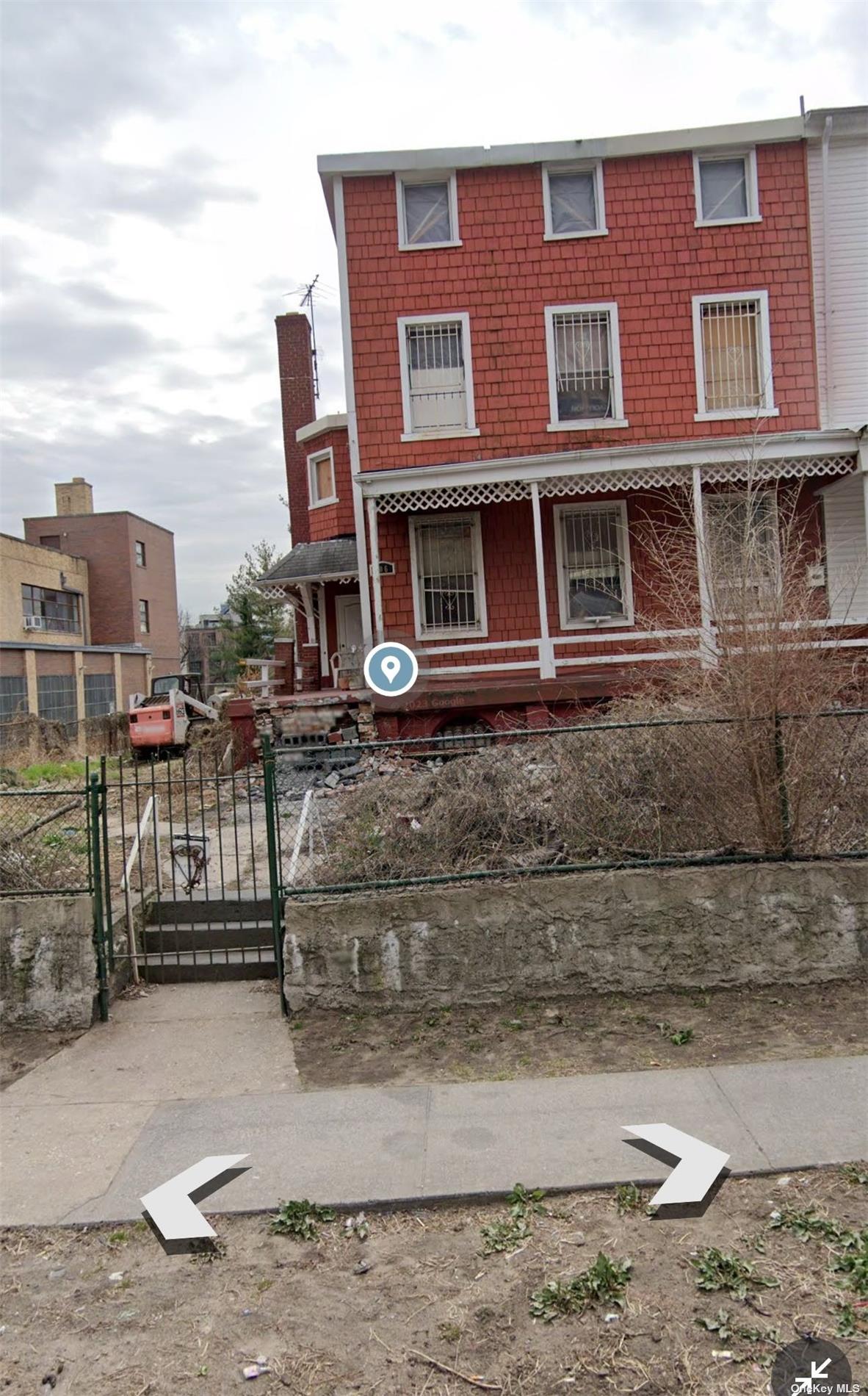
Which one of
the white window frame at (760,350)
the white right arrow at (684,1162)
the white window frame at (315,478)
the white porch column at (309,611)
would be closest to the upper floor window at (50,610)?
the white window frame at (315,478)

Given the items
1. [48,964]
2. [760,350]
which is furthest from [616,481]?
[48,964]

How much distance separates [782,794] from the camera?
6.28 m

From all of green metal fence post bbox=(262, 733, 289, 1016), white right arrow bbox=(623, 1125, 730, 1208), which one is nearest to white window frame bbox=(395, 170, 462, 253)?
green metal fence post bbox=(262, 733, 289, 1016)

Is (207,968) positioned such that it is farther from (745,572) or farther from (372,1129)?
(745,572)

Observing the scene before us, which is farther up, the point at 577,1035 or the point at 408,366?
the point at 408,366

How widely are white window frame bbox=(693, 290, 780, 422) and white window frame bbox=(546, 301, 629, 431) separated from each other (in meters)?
1.30

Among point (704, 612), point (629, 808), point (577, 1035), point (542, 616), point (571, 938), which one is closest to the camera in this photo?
point (577, 1035)

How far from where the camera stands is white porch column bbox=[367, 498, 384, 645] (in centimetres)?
1562

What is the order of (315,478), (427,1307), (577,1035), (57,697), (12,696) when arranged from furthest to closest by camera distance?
1. (57,697)
2. (12,696)
3. (315,478)
4. (577,1035)
5. (427,1307)

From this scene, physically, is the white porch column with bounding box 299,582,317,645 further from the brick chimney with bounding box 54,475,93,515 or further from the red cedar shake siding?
the brick chimney with bounding box 54,475,93,515

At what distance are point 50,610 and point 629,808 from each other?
41.5 metres

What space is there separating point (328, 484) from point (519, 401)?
486 centimetres

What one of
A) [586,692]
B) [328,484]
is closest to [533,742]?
[586,692]

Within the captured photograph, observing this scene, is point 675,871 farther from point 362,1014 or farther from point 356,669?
point 356,669
